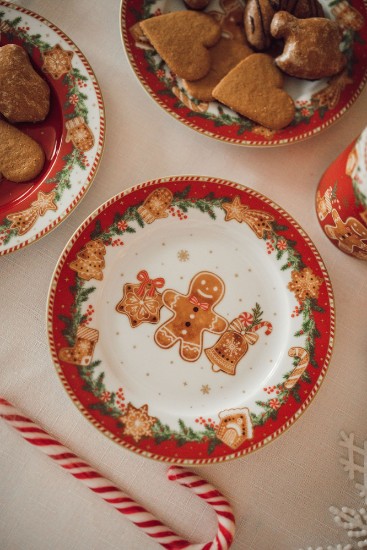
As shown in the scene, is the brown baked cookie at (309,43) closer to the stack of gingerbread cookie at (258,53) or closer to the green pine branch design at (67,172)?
the stack of gingerbread cookie at (258,53)

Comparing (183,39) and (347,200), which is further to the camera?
(183,39)

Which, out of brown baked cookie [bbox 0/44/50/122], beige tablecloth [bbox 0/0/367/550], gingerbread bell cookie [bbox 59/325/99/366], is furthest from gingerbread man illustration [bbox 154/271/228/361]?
brown baked cookie [bbox 0/44/50/122]

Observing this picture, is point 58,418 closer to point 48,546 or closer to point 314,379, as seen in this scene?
point 48,546

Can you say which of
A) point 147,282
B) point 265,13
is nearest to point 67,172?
point 147,282

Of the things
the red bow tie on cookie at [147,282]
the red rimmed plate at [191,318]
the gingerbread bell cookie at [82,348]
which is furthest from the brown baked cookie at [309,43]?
the gingerbread bell cookie at [82,348]

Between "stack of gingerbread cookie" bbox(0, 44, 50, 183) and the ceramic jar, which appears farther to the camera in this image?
"stack of gingerbread cookie" bbox(0, 44, 50, 183)

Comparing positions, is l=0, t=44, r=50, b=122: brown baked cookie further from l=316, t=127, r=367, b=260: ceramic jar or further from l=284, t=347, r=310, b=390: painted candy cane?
l=284, t=347, r=310, b=390: painted candy cane

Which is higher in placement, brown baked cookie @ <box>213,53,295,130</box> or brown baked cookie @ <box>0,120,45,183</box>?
brown baked cookie @ <box>213,53,295,130</box>

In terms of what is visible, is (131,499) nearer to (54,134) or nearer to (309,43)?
(54,134)
